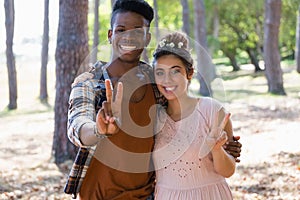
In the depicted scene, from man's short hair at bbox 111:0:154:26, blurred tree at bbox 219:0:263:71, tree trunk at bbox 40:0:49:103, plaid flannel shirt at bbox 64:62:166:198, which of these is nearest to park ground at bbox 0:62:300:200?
man's short hair at bbox 111:0:154:26

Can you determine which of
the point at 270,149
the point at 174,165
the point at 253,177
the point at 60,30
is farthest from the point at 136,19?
the point at 270,149

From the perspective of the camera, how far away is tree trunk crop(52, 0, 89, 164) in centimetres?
838

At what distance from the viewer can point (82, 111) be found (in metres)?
2.44

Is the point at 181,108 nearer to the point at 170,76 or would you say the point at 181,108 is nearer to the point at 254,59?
the point at 170,76

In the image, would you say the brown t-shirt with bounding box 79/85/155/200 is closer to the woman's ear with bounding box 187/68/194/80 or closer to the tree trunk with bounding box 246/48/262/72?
the woman's ear with bounding box 187/68/194/80

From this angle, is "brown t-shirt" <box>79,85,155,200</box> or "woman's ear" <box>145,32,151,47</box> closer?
"brown t-shirt" <box>79,85,155,200</box>

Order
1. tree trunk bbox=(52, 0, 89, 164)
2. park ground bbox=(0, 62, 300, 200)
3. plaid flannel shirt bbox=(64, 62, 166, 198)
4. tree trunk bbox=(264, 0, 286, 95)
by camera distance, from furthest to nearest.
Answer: tree trunk bbox=(264, 0, 286, 95), tree trunk bbox=(52, 0, 89, 164), park ground bbox=(0, 62, 300, 200), plaid flannel shirt bbox=(64, 62, 166, 198)

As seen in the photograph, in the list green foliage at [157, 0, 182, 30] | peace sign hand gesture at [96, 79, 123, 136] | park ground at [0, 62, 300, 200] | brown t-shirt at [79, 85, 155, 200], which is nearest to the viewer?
peace sign hand gesture at [96, 79, 123, 136]

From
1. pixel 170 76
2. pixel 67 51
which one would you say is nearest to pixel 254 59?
pixel 67 51

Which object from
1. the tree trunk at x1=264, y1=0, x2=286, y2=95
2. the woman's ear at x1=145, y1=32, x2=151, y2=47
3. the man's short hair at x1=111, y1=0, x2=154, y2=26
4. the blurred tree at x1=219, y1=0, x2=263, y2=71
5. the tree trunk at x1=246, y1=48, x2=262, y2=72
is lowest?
the tree trunk at x1=246, y1=48, x2=262, y2=72

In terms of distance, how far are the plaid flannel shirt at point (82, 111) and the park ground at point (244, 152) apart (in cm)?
74

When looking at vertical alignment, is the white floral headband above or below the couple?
above

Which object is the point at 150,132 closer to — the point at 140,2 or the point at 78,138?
the point at 78,138

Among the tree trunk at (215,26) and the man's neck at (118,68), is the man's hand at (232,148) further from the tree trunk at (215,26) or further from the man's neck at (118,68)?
the tree trunk at (215,26)
